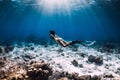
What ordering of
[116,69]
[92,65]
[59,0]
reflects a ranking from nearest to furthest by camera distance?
[116,69] < [92,65] < [59,0]

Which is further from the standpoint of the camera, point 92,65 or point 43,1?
point 43,1

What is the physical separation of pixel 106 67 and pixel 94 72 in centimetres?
196

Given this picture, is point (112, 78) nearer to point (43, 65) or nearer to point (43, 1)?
point (43, 65)

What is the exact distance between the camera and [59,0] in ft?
116

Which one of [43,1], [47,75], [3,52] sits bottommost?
[47,75]

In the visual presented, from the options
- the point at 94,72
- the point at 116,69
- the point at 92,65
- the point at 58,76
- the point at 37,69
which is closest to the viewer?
the point at 37,69

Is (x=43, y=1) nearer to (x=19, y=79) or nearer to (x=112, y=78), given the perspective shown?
(x=112, y=78)

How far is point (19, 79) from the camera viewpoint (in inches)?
301

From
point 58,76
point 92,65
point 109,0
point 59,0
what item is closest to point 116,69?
point 92,65

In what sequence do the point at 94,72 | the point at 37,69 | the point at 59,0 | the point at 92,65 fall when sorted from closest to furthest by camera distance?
1. the point at 37,69
2. the point at 94,72
3. the point at 92,65
4. the point at 59,0

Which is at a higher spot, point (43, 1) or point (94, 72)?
point (43, 1)

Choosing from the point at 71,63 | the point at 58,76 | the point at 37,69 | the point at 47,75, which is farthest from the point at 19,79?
the point at 71,63

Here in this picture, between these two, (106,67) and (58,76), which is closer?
(58,76)

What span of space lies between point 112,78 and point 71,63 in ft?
15.4
